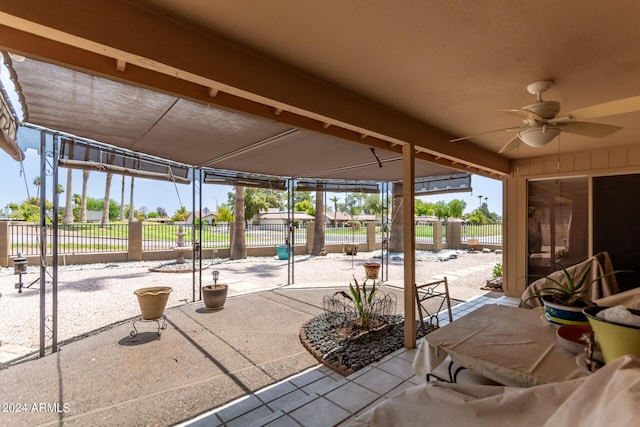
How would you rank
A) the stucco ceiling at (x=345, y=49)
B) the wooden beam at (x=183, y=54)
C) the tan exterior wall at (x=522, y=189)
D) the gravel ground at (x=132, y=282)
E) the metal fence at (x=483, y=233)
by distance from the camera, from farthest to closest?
the metal fence at (x=483, y=233), the tan exterior wall at (x=522, y=189), the gravel ground at (x=132, y=282), the stucco ceiling at (x=345, y=49), the wooden beam at (x=183, y=54)

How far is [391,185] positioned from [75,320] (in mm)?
7767

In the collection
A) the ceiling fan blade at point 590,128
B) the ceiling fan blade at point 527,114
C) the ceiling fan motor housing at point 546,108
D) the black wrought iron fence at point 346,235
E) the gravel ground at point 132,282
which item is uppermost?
the ceiling fan motor housing at point 546,108

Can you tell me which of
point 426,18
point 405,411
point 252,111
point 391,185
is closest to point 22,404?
point 252,111

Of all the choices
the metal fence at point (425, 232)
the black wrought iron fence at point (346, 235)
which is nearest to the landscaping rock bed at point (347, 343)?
the black wrought iron fence at point (346, 235)

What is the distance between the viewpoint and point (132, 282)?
265 inches

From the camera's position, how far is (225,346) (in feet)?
10.8

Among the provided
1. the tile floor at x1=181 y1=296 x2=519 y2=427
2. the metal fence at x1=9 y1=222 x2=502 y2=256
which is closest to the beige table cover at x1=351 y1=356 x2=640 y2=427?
the tile floor at x1=181 y1=296 x2=519 y2=427

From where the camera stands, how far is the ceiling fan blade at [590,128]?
2188 mm

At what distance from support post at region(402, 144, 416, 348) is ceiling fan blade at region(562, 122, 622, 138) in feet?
4.06

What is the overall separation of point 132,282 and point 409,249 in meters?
6.40

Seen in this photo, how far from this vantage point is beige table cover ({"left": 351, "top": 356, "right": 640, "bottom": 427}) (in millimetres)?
638

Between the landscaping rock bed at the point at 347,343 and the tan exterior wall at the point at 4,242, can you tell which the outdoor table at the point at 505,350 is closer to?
the landscaping rock bed at the point at 347,343

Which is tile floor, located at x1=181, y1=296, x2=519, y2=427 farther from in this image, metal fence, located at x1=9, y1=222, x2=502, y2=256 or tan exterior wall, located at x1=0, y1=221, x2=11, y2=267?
tan exterior wall, located at x1=0, y1=221, x2=11, y2=267

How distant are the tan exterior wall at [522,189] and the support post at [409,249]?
8.32 feet
